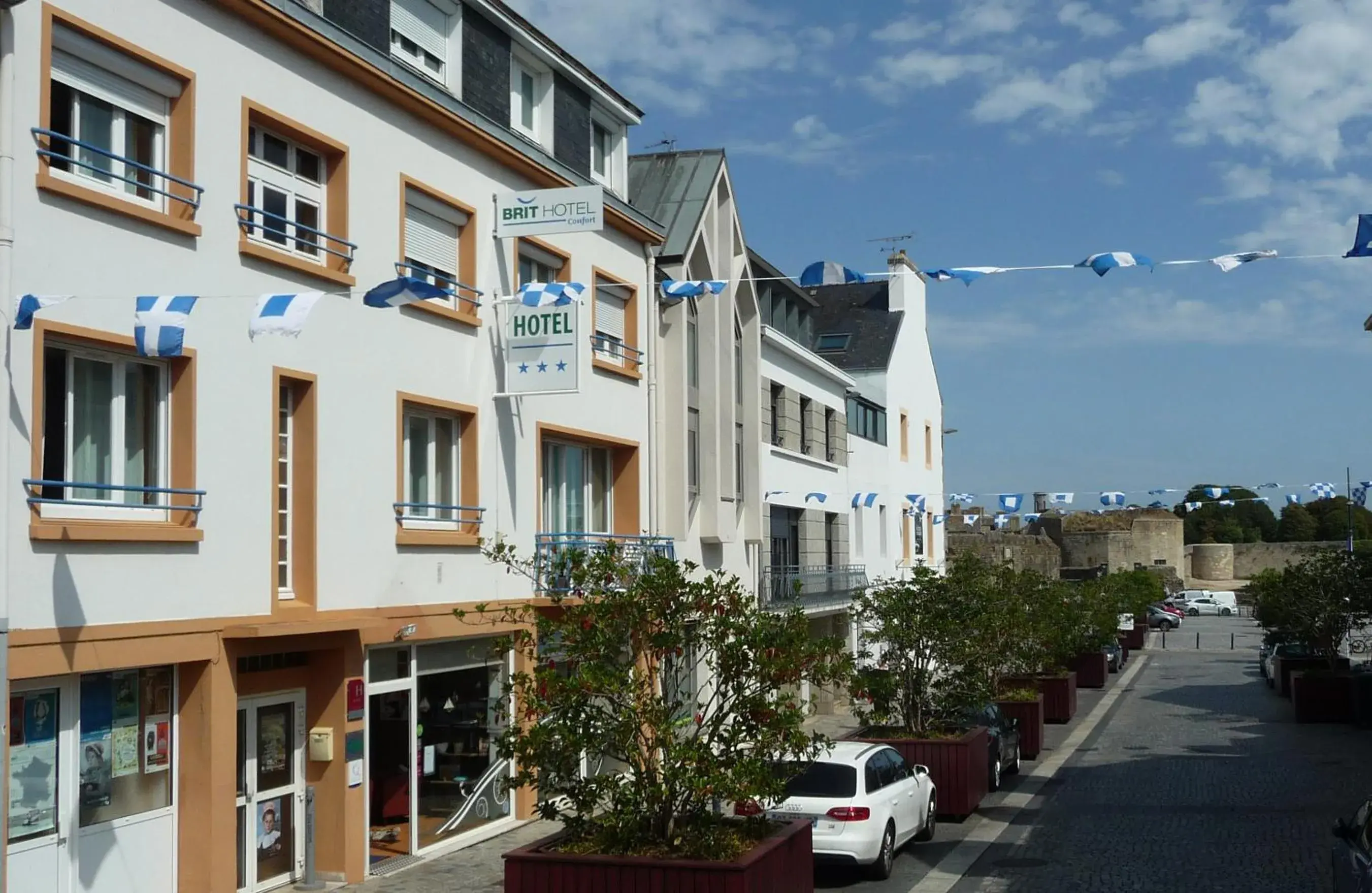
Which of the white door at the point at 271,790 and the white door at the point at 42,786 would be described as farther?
the white door at the point at 271,790

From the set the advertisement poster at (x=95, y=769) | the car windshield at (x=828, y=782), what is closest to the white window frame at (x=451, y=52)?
the advertisement poster at (x=95, y=769)

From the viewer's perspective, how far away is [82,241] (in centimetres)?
1201

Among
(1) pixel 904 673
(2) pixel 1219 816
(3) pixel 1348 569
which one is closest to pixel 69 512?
(1) pixel 904 673

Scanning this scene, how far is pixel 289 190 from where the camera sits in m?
15.2

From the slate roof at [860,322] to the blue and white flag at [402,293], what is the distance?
2996 centimetres

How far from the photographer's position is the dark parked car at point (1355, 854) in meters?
10.9

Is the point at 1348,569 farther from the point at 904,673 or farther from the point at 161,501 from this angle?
the point at 161,501

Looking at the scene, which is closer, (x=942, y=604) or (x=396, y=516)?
(x=396, y=516)

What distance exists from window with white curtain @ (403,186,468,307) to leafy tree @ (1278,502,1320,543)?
131065mm

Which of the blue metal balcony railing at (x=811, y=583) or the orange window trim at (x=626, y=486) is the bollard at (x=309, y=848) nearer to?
the orange window trim at (x=626, y=486)

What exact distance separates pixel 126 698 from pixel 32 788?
1.23 metres

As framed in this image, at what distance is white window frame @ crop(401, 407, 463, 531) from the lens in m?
17.1

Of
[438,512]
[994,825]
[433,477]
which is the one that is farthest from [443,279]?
[994,825]

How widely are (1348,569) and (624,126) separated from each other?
65.5 ft
